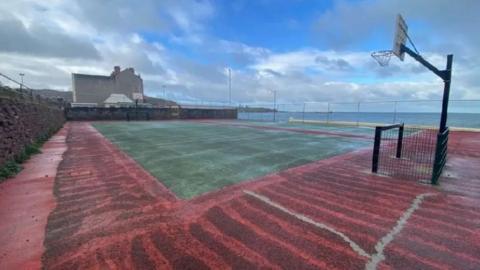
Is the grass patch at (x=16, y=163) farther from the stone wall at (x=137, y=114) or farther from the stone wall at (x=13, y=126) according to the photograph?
the stone wall at (x=137, y=114)

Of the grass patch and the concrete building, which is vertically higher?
the concrete building

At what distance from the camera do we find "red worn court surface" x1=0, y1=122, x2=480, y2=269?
250 cm

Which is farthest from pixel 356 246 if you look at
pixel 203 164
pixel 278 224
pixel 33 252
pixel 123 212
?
pixel 203 164

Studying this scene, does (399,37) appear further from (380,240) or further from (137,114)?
(137,114)

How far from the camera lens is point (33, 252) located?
2.59 meters

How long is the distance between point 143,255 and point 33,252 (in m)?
1.25

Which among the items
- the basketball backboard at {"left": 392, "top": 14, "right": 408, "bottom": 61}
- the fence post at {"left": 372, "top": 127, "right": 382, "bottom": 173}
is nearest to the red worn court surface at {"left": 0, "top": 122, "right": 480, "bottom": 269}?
the fence post at {"left": 372, "top": 127, "right": 382, "bottom": 173}

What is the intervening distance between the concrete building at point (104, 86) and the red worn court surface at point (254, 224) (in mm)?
52613

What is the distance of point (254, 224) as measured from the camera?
3248 millimetres

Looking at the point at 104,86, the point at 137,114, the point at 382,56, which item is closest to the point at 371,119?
the point at 137,114

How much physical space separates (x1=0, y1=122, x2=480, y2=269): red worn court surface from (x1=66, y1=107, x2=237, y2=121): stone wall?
25.0 m

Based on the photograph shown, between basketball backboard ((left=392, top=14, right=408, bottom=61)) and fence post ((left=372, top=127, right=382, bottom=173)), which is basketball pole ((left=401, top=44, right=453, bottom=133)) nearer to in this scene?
basketball backboard ((left=392, top=14, right=408, bottom=61))

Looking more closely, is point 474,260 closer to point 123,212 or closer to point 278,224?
point 278,224

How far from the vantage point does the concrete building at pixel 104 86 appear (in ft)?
173
